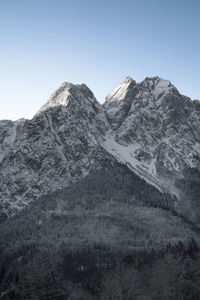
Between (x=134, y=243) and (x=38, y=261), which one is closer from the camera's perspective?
(x=38, y=261)

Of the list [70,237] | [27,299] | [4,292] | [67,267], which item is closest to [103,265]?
[67,267]

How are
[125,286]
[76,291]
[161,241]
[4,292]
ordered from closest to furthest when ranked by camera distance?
1. [125,286]
2. [4,292]
3. [76,291]
4. [161,241]

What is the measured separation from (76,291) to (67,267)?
31146mm

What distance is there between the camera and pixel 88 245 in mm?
181625

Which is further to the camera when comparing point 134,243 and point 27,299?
point 134,243

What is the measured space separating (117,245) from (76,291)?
53657 mm

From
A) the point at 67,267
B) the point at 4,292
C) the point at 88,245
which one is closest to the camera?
the point at 4,292

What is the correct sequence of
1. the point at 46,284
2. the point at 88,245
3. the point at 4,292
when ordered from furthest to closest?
1. the point at 88,245
2. the point at 4,292
3. the point at 46,284

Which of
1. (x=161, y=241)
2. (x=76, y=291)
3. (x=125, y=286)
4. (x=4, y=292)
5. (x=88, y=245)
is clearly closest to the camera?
(x=125, y=286)

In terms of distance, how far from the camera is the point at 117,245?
601 feet

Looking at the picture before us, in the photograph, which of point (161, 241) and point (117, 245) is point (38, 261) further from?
point (161, 241)

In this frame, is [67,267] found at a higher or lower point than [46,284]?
lower

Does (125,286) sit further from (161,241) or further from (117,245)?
(161,241)

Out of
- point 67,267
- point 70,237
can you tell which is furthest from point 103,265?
point 70,237
